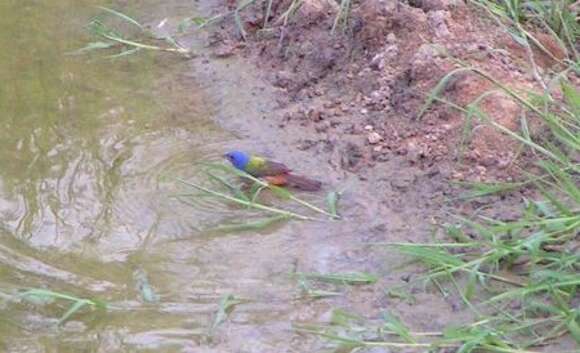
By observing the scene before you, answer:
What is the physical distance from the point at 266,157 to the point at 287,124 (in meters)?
0.25

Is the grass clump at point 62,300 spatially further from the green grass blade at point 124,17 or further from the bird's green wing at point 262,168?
the green grass blade at point 124,17

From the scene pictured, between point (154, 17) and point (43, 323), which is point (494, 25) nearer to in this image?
point (154, 17)

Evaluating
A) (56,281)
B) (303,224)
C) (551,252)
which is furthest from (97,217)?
(551,252)

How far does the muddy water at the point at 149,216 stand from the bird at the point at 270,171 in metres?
0.06

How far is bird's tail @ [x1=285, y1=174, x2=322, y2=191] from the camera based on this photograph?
372 centimetres

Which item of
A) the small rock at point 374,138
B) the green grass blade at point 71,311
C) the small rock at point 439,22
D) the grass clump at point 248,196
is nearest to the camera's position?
the green grass blade at point 71,311

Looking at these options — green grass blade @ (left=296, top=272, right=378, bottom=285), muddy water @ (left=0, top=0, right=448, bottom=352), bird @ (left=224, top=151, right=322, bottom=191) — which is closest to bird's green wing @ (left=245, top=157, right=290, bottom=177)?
bird @ (left=224, top=151, right=322, bottom=191)

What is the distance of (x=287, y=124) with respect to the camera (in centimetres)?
412

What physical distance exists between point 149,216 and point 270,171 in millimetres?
404

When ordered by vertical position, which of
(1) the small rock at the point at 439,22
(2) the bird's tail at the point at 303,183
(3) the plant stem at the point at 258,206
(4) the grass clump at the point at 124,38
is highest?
(1) the small rock at the point at 439,22

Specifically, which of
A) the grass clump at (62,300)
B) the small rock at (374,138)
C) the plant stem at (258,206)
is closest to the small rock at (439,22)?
the small rock at (374,138)

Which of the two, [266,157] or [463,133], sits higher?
[463,133]

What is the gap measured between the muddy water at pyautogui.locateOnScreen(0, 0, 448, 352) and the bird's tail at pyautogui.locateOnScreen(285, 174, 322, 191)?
4 centimetres

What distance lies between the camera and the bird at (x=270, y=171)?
12.2ft
